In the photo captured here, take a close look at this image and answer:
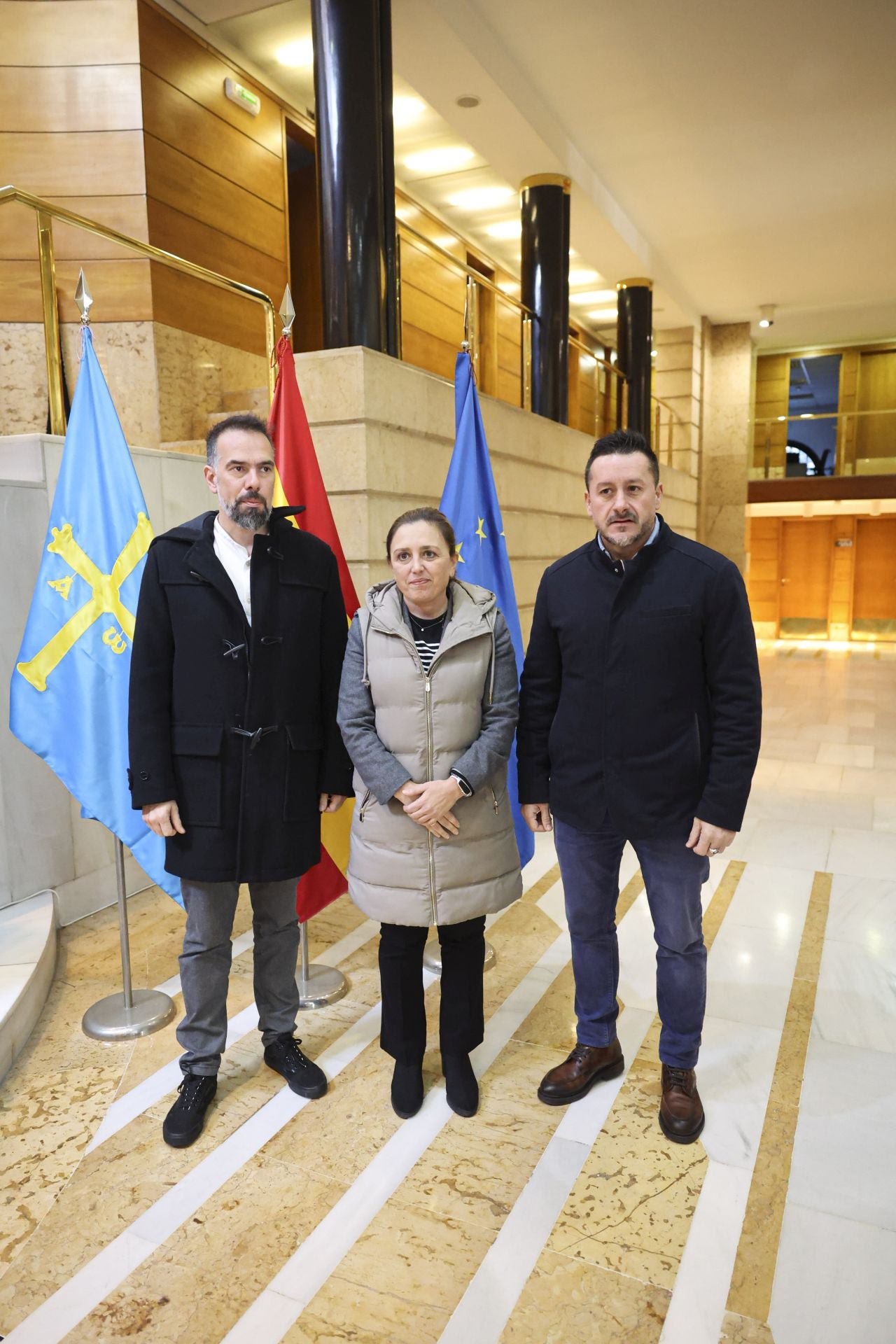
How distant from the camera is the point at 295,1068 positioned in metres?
2.63

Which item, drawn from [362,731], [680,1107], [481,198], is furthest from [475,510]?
[481,198]

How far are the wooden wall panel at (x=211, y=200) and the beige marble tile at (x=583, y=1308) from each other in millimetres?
6203

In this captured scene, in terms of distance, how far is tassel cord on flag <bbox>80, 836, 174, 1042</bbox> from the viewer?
294 cm

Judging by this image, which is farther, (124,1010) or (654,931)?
(124,1010)

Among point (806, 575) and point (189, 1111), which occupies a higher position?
point (806, 575)

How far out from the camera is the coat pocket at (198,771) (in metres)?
2.35

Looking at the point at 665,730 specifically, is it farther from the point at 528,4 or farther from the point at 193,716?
the point at 528,4

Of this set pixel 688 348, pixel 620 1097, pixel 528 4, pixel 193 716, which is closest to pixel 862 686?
pixel 688 348

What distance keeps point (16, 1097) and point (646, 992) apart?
2.15 m

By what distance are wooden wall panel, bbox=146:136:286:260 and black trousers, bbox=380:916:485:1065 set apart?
5359mm

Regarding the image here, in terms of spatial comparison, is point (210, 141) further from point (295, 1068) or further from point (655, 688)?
point (295, 1068)

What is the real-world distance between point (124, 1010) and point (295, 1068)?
798 mm

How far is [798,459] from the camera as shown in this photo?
16.0m

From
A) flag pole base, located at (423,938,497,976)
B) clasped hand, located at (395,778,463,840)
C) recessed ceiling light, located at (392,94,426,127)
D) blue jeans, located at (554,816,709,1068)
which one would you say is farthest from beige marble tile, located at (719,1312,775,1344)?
recessed ceiling light, located at (392,94,426,127)
